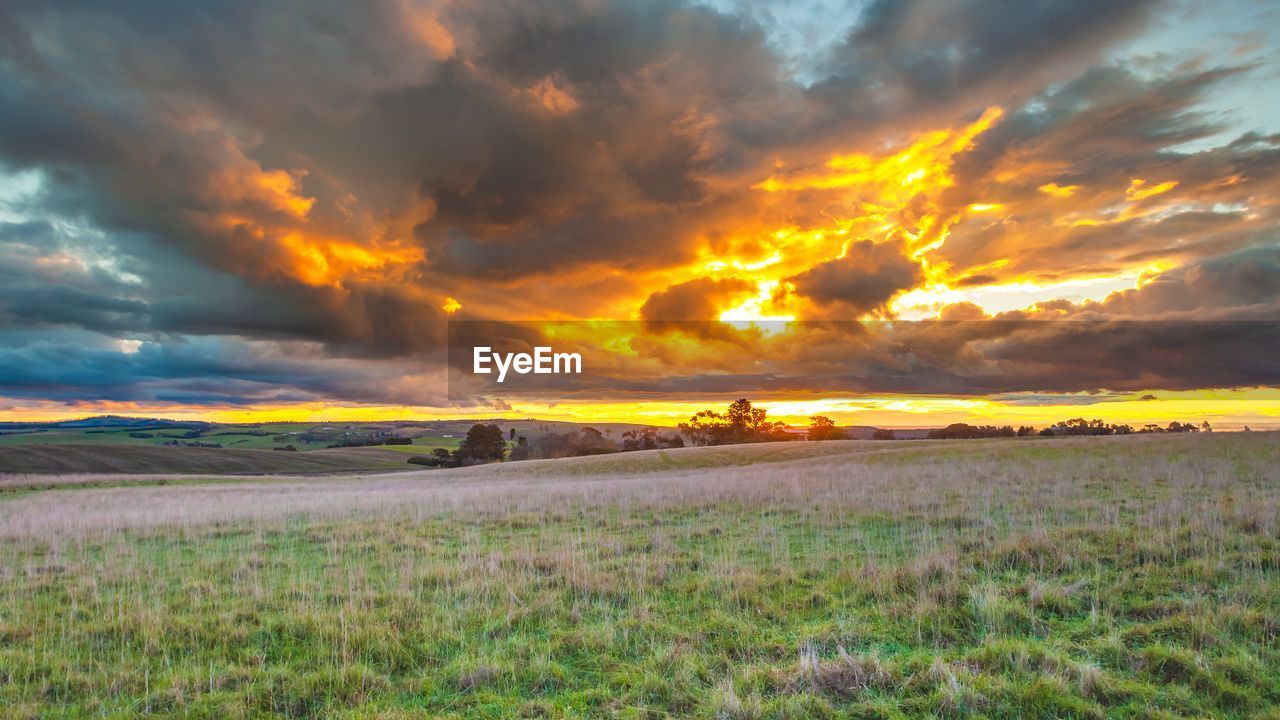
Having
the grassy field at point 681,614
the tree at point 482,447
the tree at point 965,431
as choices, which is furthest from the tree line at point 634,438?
the grassy field at point 681,614

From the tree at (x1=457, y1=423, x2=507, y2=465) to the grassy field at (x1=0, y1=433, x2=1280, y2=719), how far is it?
87.6m

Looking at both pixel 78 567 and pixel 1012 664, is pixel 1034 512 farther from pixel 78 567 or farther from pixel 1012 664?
pixel 78 567

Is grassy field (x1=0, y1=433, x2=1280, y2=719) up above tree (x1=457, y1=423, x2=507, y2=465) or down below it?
above

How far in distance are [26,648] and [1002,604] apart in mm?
12941

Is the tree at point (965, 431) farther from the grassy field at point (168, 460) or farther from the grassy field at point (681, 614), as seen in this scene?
the grassy field at point (168, 460)

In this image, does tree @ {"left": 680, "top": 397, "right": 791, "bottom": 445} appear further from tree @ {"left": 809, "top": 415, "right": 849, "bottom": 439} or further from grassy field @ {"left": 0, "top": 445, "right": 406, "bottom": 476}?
grassy field @ {"left": 0, "top": 445, "right": 406, "bottom": 476}

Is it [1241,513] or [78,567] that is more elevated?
[1241,513]

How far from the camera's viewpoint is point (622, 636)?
303 inches

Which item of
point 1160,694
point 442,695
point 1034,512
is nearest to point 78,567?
point 442,695

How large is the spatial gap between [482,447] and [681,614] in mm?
99970

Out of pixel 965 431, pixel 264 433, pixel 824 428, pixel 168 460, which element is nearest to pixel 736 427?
pixel 824 428

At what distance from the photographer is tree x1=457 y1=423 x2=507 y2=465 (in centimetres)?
10275

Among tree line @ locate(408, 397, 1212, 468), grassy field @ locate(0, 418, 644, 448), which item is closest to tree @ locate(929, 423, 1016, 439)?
tree line @ locate(408, 397, 1212, 468)

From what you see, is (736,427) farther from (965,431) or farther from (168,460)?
(168,460)
